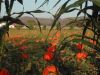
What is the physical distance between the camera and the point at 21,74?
351 centimetres

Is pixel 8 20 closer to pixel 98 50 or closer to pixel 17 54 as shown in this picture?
pixel 98 50

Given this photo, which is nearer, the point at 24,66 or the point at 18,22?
the point at 18,22

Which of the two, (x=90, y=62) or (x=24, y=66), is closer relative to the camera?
(x=24, y=66)

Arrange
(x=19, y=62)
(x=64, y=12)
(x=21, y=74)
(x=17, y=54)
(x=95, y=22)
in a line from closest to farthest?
(x=64, y=12), (x=95, y=22), (x=21, y=74), (x=19, y=62), (x=17, y=54)

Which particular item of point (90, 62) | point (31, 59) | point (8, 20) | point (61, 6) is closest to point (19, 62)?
point (31, 59)

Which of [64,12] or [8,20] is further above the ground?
[64,12]

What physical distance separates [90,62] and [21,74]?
949mm

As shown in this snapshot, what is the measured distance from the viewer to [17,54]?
4.37m

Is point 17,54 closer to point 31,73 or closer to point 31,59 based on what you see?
point 31,59

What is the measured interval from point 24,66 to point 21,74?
0.24 metres

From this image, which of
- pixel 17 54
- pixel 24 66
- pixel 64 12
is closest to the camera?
pixel 64 12

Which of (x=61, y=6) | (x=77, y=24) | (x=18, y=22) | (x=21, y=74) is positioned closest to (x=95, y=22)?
(x=77, y=24)

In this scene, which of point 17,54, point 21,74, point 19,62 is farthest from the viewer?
point 17,54

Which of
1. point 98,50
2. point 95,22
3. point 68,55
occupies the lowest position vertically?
point 68,55
